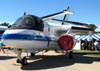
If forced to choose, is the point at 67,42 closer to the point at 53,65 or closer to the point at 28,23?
the point at 53,65

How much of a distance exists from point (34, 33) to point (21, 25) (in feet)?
3.03

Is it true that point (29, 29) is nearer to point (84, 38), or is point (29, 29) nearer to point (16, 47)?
point (16, 47)

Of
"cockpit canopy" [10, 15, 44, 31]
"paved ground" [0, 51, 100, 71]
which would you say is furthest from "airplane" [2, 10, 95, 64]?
"paved ground" [0, 51, 100, 71]

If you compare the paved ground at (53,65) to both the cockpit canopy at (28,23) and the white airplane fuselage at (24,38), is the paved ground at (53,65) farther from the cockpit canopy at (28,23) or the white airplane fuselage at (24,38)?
the cockpit canopy at (28,23)

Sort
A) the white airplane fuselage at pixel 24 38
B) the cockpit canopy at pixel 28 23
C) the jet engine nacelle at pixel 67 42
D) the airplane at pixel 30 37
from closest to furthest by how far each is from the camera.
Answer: the white airplane fuselage at pixel 24 38 → the airplane at pixel 30 37 → the cockpit canopy at pixel 28 23 → the jet engine nacelle at pixel 67 42

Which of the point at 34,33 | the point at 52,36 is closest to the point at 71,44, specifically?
the point at 52,36

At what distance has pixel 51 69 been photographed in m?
13.4

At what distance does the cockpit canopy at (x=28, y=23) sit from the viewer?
49.2 feet

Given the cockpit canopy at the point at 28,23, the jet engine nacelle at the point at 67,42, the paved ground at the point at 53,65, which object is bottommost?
the paved ground at the point at 53,65

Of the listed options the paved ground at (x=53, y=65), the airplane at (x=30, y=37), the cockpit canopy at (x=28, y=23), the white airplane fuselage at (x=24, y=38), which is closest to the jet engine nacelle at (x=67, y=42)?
the airplane at (x=30, y=37)

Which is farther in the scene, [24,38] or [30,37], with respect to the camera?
[30,37]

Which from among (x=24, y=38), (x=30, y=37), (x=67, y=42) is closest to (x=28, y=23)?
(x=30, y=37)

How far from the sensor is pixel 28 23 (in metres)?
15.3

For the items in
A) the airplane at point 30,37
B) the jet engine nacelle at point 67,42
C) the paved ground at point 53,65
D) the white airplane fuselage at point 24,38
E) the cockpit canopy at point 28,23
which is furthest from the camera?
the jet engine nacelle at point 67,42
